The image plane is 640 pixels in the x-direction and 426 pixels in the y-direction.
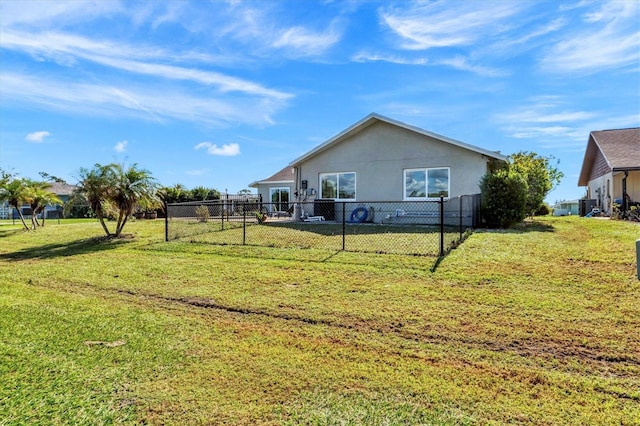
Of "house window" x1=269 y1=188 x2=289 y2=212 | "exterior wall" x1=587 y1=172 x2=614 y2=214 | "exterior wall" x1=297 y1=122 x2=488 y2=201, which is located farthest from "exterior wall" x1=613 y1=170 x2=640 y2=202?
"house window" x1=269 y1=188 x2=289 y2=212

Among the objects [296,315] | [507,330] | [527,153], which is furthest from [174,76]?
[527,153]

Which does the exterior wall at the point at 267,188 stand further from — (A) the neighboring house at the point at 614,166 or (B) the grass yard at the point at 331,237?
(A) the neighboring house at the point at 614,166

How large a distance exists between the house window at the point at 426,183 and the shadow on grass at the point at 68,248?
10.2m

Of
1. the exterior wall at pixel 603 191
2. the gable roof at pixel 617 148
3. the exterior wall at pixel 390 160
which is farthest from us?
the exterior wall at pixel 603 191

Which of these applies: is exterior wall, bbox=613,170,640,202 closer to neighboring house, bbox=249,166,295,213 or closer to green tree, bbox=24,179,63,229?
neighboring house, bbox=249,166,295,213

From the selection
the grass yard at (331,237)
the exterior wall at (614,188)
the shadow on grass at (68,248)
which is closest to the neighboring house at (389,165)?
the grass yard at (331,237)

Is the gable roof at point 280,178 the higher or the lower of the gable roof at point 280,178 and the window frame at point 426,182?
the higher

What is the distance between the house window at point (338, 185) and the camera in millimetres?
14945

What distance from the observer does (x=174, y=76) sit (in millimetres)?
14211

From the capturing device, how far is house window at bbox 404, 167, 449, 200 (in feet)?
43.3

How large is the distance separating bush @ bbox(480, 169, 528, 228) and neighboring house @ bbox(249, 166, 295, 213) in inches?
592

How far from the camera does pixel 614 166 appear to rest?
15.5 meters

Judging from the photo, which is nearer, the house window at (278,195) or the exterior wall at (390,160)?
the exterior wall at (390,160)

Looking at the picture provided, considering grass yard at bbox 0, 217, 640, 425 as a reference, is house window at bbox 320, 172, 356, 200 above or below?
above
